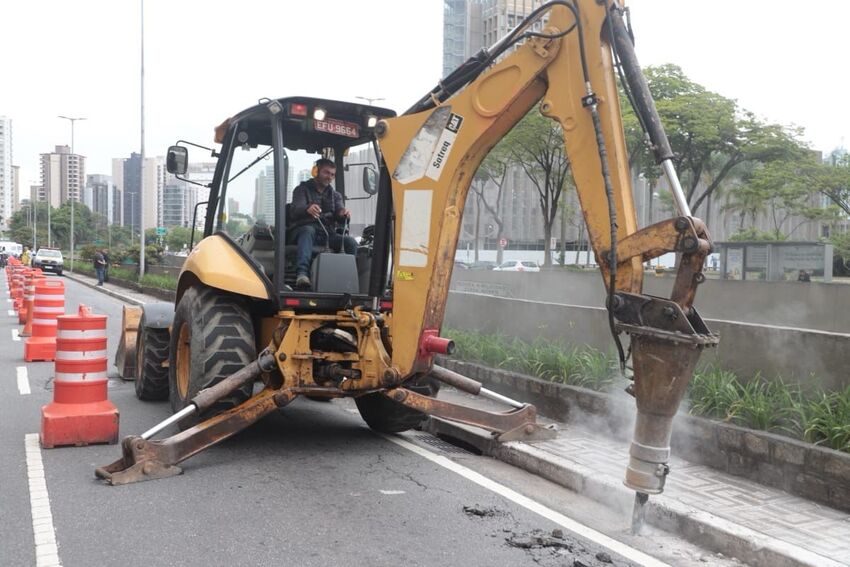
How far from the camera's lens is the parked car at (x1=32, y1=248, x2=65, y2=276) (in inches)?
1779

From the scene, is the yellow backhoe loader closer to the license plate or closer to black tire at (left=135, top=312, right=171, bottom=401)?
the license plate

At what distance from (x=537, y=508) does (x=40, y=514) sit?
326cm

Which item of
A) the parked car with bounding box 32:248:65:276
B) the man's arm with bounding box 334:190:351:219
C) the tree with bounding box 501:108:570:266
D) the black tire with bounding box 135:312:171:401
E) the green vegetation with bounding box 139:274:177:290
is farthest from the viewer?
the parked car with bounding box 32:248:65:276

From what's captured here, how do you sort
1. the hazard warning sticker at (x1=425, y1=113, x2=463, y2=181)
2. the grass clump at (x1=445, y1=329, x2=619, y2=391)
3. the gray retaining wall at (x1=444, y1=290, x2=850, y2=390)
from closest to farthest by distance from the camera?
the hazard warning sticker at (x1=425, y1=113, x2=463, y2=181) < the gray retaining wall at (x1=444, y1=290, x2=850, y2=390) < the grass clump at (x1=445, y1=329, x2=619, y2=391)

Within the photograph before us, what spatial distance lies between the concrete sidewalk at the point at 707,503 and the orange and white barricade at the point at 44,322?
788 cm

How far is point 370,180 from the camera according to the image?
714cm

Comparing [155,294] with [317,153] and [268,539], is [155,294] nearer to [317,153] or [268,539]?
[317,153]

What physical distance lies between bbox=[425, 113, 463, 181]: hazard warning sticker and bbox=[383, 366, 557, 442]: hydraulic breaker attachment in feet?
5.53

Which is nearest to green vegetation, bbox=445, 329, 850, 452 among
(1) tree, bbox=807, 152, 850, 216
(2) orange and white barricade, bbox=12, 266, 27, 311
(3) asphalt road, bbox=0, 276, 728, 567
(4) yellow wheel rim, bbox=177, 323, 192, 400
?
(3) asphalt road, bbox=0, 276, 728, 567

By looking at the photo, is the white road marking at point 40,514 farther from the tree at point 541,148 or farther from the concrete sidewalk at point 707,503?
the tree at point 541,148

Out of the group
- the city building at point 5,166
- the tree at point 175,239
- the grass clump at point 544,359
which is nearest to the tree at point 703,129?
the grass clump at point 544,359

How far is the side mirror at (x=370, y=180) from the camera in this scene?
23.3 ft

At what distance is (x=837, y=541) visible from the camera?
447 cm

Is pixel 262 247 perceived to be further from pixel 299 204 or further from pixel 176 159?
pixel 176 159
